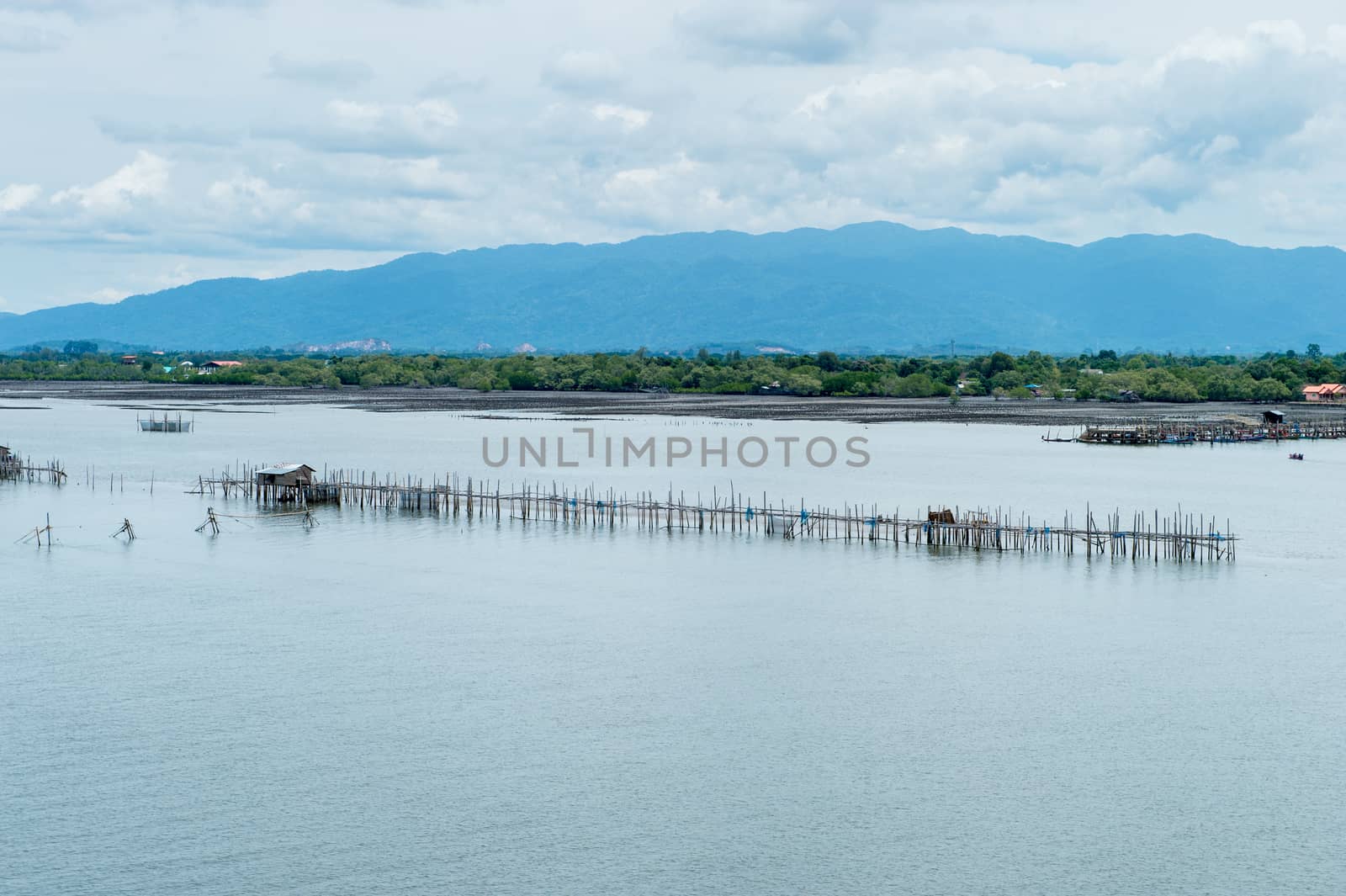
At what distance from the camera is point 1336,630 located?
2692 cm

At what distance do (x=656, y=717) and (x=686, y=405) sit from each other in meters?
88.1

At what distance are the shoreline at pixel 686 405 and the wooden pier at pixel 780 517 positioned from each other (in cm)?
4484

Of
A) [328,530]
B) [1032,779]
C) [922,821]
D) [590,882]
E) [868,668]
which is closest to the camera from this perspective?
[590,882]

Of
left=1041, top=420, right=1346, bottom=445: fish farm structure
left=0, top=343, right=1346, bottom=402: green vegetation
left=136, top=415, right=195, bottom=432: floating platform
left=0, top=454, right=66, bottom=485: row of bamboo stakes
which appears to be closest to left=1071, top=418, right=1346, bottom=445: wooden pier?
left=1041, top=420, right=1346, bottom=445: fish farm structure

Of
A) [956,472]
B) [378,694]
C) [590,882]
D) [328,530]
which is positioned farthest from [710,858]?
[956,472]

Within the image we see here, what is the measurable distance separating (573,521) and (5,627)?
17369 mm

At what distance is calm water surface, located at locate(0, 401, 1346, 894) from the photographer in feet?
54.2

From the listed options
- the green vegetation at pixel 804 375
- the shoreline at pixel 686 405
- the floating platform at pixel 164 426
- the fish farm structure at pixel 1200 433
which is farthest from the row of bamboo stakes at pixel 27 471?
the green vegetation at pixel 804 375

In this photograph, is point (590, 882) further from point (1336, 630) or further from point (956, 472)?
point (956, 472)

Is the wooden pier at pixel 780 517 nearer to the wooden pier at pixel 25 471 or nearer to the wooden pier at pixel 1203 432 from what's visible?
the wooden pier at pixel 25 471

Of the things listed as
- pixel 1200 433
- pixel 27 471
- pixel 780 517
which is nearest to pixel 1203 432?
pixel 1200 433

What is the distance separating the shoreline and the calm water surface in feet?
184

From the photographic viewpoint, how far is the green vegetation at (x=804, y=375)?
119 metres

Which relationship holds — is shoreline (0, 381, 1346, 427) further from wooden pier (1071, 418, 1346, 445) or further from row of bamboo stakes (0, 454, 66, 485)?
row of bamboo stakes (0, 454, 66, 485)
